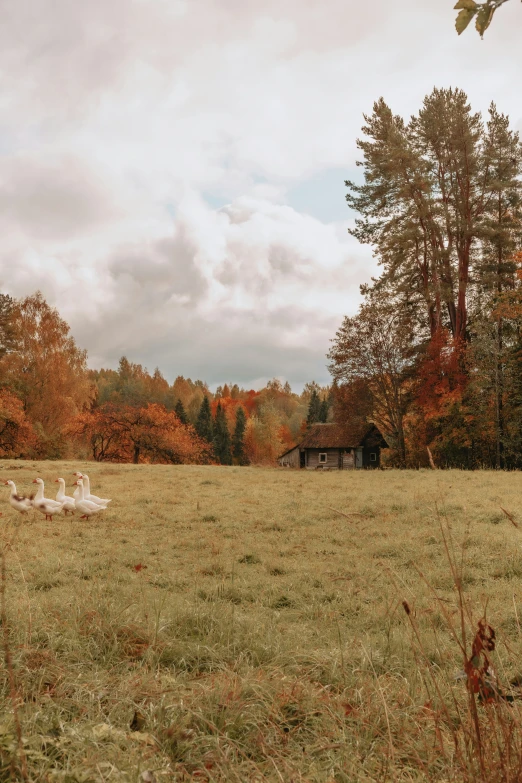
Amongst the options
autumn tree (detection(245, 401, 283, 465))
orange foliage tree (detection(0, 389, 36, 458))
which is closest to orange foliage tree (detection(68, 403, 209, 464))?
orange foliage tree (detection(0, 389, 36, 458))

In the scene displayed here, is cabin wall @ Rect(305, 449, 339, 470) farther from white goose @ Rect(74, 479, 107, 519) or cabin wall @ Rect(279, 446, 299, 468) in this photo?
white goose @ Rect(74, 479, 107, 519)

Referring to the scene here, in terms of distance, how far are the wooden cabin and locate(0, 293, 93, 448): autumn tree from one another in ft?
62.6

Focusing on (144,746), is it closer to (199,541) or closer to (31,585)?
(31,585)

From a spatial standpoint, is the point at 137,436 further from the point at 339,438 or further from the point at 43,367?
the point at 339,438

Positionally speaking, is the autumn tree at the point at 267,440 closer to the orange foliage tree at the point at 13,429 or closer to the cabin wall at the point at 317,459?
the cabin wall at the point at 317,459

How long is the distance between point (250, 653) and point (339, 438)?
39034 mm

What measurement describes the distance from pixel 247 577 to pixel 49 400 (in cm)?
3239

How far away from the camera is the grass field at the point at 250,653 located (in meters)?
2.40

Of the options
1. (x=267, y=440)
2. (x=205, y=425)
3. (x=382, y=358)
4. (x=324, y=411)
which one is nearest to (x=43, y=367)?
(x=382, y=358)

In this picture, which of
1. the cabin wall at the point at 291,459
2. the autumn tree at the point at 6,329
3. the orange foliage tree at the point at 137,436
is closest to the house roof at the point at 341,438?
the orange foliage tree at the point at 137,436

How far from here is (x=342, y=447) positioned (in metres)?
42.4

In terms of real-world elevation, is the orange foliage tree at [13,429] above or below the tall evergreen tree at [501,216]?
below

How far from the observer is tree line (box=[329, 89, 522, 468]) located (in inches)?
1073

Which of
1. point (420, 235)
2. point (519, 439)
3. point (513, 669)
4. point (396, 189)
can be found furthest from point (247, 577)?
point (396, 189)
